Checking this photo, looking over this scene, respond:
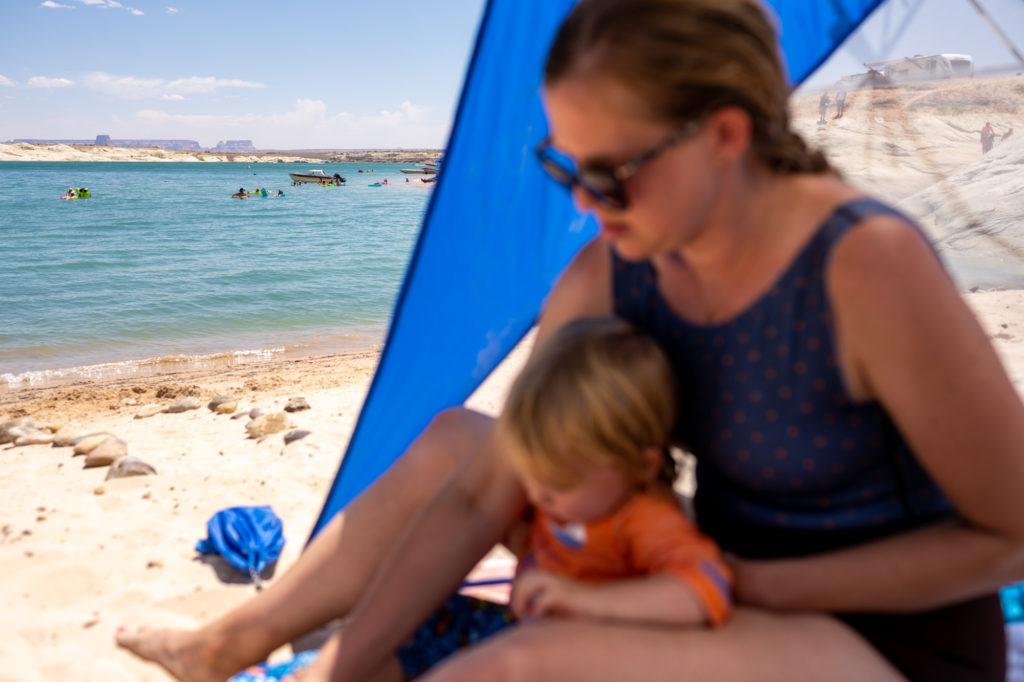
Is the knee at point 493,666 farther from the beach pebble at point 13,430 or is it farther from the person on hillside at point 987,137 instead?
the person on hillside at point 987,137

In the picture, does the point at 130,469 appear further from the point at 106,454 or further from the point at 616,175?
the point at 616,175

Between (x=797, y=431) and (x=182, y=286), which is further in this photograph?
(x=182, y=286)

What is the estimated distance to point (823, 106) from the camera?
3.21m

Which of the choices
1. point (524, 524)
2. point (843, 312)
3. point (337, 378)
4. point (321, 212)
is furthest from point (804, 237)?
point (321, 212)

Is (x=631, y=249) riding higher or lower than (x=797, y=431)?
higher

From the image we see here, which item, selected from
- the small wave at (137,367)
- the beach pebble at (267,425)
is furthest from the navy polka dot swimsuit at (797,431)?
the small wave at (137,367)

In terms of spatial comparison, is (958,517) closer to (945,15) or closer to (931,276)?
Answer: (931,276)

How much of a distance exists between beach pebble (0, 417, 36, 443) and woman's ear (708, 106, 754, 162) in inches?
169

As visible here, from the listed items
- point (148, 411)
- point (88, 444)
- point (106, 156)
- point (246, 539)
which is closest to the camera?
point (246, 539)

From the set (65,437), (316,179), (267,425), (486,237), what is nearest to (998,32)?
(486,237)

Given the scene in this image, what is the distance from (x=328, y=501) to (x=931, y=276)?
159cm

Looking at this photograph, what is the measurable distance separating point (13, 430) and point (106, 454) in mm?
1082

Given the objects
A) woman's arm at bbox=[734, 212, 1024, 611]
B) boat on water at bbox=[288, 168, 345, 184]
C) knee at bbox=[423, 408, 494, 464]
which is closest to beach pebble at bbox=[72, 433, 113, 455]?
knee at bbox=[423, 408, 494, 464]

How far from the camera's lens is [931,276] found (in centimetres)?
95
